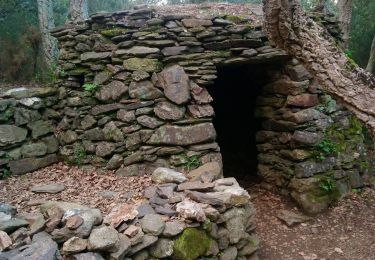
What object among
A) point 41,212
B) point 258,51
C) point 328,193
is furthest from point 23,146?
point 328,193

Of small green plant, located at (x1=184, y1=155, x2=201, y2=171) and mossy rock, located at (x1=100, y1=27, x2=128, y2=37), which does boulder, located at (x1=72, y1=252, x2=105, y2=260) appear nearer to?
small green plant, located at (x1=184, y1=155, x2=201, y2=171)

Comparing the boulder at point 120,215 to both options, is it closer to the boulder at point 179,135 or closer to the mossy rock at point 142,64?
the boulder at point 179,135

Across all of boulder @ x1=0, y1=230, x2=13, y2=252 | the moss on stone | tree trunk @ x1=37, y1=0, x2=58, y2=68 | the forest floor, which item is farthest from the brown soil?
tree trunk @ x1=37, y1=0, x2=58, y2=68

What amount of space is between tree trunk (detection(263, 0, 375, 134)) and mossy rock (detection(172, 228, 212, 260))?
Answer: 5.78ft

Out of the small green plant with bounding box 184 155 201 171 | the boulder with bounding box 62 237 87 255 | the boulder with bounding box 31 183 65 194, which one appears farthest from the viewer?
the small green plant with bounding box 184 155 201 171

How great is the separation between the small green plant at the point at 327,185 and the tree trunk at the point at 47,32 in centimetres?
645

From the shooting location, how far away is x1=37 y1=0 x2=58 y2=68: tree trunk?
8.78 m

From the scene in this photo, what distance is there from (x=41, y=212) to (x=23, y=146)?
6.66ft

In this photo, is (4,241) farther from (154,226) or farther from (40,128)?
(40,128)

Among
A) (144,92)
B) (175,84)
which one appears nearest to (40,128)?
(144,92)

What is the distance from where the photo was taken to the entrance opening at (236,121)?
7281 mm

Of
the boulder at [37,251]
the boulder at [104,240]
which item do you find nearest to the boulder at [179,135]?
the boulder at [104,240]

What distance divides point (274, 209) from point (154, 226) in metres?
3.01

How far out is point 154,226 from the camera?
3.33 m
